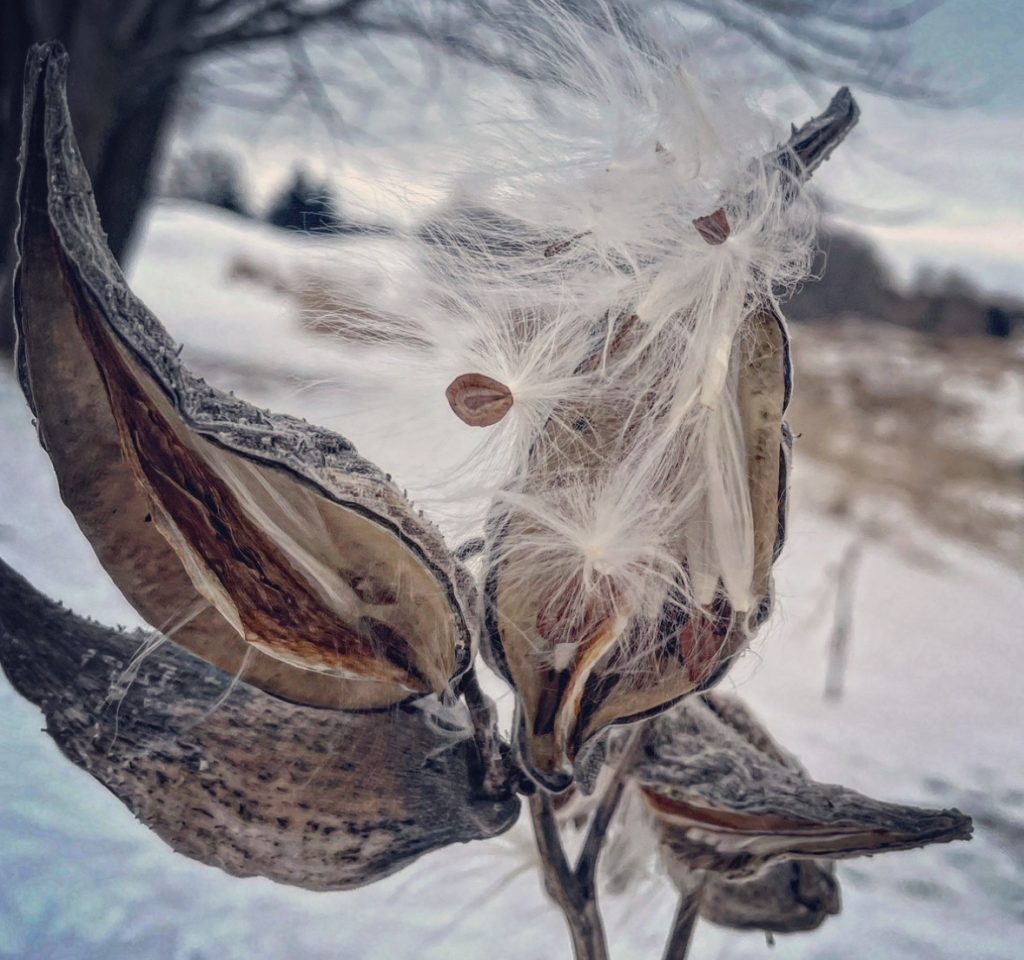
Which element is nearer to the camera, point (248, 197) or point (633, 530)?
point (633, 530)

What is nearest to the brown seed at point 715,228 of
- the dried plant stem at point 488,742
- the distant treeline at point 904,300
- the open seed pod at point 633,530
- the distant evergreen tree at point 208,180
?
the open seed pod at point 633,530

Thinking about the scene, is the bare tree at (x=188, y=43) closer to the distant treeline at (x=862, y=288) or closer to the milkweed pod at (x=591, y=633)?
the distant treeline at (x=862, y=288)

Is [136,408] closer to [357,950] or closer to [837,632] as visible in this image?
[357,950]

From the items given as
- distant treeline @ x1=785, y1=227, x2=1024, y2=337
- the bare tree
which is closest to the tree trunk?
the bare tree

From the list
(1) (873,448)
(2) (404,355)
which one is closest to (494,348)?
(2) (404,355)

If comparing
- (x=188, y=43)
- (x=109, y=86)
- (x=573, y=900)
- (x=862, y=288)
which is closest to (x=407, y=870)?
(x=573, y=900)

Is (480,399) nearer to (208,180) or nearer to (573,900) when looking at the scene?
(573,900)

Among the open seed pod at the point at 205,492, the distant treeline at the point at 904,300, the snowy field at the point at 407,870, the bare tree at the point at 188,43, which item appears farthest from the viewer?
the distant treeline at the point at 904,300
